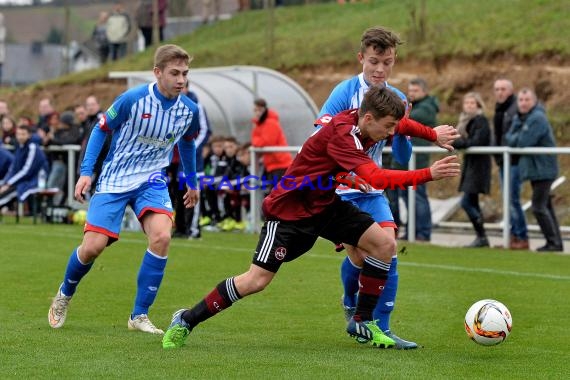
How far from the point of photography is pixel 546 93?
23.4 meters

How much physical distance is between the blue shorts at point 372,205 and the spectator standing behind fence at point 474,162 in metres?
7.62

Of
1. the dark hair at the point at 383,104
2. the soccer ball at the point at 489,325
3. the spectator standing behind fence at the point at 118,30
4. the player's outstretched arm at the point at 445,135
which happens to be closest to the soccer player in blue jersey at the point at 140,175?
the dark hair at the point at 383,104

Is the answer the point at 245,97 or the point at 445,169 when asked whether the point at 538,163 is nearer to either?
the point at 245,97

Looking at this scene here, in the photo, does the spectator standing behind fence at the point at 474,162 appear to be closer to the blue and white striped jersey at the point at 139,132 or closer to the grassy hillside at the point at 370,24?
the blue and white striped jersey at the point at 139,132

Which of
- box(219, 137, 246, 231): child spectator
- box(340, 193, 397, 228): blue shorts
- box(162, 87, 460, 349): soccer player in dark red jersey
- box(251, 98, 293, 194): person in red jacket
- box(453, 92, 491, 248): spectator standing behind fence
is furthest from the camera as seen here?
box(219, 137, 246, 231): child spectator

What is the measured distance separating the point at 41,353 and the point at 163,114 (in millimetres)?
2182

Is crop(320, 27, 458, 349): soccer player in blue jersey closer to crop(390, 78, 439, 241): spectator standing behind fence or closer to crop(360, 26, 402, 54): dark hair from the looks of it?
crop(360, 26, 402, 54): dark hair

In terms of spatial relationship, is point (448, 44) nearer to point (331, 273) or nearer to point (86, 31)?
point (331, 273)

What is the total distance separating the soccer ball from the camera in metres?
7.80

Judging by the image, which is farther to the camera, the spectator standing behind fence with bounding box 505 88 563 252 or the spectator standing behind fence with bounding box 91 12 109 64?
the spectator standing behind fence with bounding box 91 12 109 64

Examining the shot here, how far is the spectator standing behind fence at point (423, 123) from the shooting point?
16.5 m

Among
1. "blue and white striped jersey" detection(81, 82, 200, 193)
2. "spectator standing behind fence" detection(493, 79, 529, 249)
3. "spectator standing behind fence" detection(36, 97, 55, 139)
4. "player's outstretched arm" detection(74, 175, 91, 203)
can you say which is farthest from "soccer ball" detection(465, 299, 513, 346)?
"spectator standing behind fence" detection(36, 97, 55, 139)

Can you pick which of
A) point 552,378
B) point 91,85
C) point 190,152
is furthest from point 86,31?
point 552,378

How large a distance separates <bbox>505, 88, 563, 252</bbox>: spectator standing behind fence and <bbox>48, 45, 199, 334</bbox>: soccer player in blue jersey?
7.35 meters
